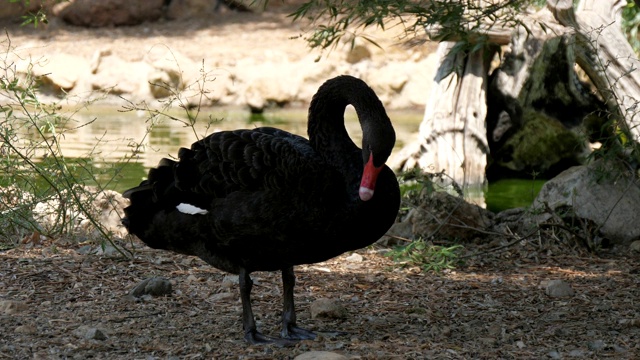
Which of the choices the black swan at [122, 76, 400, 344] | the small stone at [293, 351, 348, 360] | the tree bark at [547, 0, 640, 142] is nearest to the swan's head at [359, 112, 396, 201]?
the black swan at [122, 76, 400, 344]

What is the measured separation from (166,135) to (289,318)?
917 centimetres

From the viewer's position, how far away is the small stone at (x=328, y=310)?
4518mm

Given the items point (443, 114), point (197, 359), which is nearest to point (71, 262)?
point (197, 359)

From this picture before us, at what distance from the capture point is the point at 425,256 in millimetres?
5613

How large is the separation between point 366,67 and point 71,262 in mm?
10784

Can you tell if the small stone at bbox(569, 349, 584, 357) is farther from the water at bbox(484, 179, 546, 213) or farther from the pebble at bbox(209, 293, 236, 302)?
the water at bbox(484, 179, 546, 213)

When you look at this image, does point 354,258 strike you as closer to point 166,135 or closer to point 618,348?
point 618,348

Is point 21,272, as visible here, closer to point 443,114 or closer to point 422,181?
point 422,181

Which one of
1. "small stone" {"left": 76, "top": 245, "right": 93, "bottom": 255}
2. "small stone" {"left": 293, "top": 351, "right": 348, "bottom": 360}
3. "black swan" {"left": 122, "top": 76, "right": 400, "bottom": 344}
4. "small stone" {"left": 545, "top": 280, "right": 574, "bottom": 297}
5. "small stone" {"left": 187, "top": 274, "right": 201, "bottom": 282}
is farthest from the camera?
"small stone" {"left": 76, "top": 245, "right": 93, "bottom": 255}

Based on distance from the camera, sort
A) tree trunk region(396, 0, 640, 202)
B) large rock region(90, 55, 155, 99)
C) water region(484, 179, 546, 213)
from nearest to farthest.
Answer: water region(484, 179, 546, 213) < tree trunk region(396, 0, 640, 202) < large rock region(90, 55, 155, 99)

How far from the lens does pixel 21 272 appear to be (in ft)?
16.9

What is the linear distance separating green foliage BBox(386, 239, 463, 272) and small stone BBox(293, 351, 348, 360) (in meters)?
1.85

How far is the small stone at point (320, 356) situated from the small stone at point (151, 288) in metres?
1.27

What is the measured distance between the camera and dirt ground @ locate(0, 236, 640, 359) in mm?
4016
